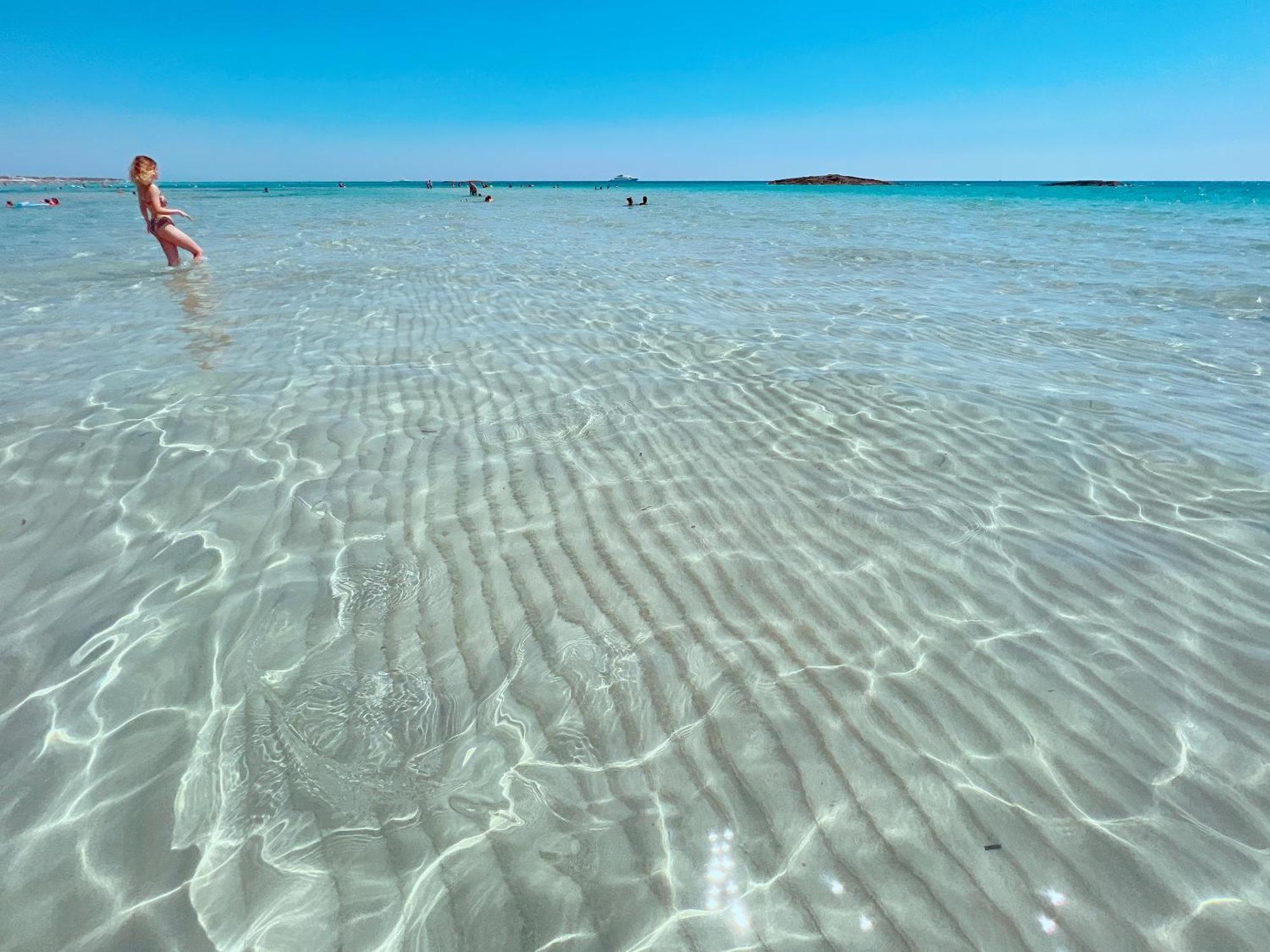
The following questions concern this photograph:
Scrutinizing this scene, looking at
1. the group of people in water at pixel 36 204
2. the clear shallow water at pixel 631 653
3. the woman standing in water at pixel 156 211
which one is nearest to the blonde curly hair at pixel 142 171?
the woman standing in water at pixel 156 211

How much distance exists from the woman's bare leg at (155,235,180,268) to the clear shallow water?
22.2 ft

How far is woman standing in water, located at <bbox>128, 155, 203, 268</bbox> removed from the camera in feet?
37.0

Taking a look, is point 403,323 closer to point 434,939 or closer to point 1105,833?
point 434,939

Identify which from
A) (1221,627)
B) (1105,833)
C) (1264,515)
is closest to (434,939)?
(1105,833)

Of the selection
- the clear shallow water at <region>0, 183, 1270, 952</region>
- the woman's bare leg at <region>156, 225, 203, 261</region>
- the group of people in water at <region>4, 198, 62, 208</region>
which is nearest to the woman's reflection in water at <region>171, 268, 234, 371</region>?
the clear shallow water at <region>0, 183, 1270, 952</region>

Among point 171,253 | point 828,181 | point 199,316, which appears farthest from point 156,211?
point 828,181

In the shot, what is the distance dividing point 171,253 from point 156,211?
0.87 meters

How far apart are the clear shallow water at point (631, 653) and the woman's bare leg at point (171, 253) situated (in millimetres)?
6753

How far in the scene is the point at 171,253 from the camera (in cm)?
1245

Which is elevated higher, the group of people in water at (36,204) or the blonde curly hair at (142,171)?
the blonde curly hair at (142,171)

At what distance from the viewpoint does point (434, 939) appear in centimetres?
181

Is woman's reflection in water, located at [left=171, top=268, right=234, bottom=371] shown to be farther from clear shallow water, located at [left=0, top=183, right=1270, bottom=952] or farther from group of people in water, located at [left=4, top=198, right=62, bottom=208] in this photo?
group of people in water, located at [left=4, top=198, right=62, bottom=208]

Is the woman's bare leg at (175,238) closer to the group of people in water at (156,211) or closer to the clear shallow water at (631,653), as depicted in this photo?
the group of people in water at (156,211)

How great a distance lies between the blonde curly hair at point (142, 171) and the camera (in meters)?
11.2
